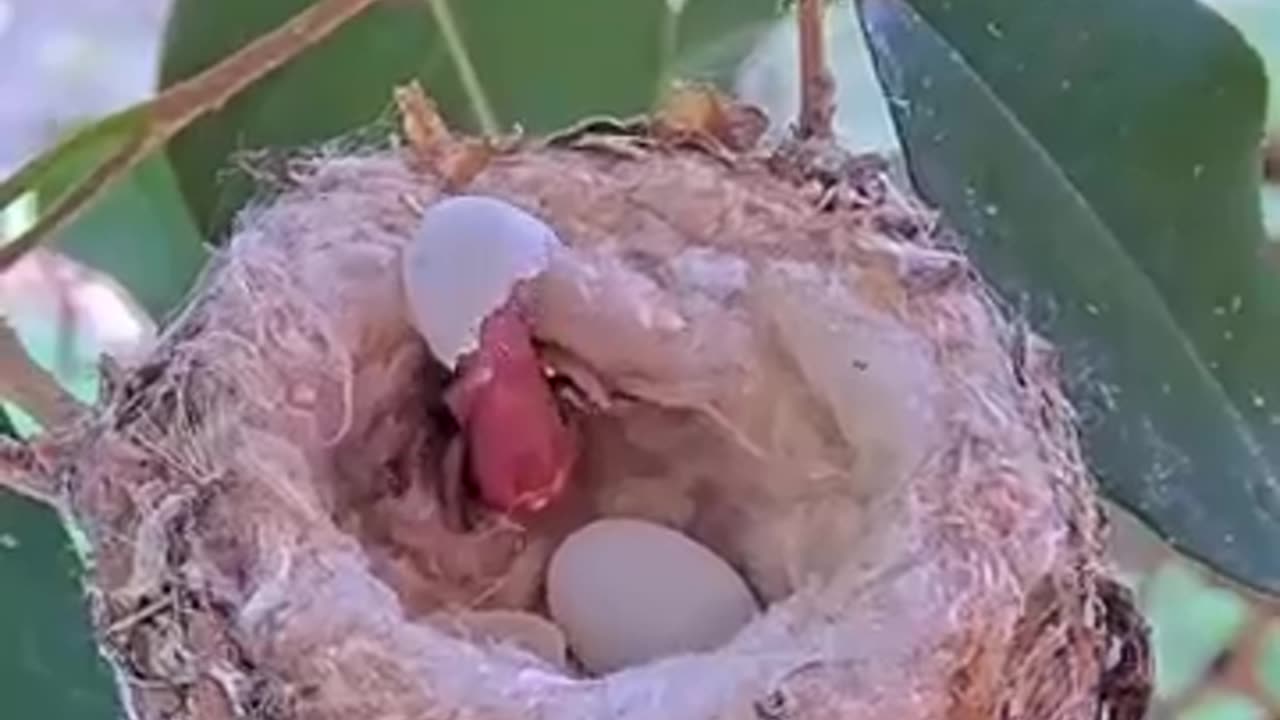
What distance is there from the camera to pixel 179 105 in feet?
3.16

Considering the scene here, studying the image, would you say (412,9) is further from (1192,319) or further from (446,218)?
(1192,319)

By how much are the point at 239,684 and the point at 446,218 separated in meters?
0.19

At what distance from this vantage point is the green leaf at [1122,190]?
41.0 inches

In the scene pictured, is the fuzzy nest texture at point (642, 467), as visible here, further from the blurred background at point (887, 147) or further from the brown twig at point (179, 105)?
the blurred background at point (887, 147)

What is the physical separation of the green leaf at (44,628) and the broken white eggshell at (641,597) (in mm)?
175

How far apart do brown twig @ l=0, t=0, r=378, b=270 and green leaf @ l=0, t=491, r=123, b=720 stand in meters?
0.19

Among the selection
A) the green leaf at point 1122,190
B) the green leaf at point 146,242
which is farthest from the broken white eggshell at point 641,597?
the green leaf at point 146,242

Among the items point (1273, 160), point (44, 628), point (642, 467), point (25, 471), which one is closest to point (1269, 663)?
point (1273, 160)

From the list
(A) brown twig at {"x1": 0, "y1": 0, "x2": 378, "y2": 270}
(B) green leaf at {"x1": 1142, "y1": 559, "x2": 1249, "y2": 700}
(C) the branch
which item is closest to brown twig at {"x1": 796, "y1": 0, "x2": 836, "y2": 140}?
(A) brown twig at {"x1": 0, "y1": 0, "x2": 378, "y2": 270}

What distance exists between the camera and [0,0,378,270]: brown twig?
94 centimetres

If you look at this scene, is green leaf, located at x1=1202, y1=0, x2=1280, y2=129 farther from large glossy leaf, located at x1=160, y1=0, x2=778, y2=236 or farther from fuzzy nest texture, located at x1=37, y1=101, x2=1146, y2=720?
fuzzy nest texture, located at x1=37, y1=101, x2=1146, y2=720

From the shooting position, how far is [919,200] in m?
1.02

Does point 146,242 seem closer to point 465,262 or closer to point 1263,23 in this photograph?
point 465,262

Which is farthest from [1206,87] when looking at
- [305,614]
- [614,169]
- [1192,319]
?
[305,614]
